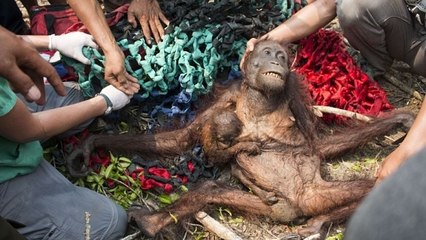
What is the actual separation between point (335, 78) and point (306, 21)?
0.39 metres

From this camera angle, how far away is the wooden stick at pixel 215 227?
8.99 feet

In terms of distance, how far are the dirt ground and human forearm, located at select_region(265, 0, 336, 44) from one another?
2.07 ft

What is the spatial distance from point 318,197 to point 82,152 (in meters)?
→ 1.24

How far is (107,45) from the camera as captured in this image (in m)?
3.08

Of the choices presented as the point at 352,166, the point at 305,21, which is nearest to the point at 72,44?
the point at 305,21

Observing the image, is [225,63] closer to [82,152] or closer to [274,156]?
[274,156]

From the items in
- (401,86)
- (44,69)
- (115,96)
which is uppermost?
(44,69)

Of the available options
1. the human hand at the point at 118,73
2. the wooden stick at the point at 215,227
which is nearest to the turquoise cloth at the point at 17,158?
the human hand at the point at 118,73

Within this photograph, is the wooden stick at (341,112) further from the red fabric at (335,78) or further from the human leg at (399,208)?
the human leg at (399,208)

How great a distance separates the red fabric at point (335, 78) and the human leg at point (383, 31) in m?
0.14

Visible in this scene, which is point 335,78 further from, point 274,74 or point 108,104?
point 108,104

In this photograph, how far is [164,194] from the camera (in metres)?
3.04

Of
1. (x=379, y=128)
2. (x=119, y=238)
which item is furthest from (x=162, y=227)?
(x=379, y=128)

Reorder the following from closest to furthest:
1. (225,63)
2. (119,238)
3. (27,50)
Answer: (27,50)
(119,238)
(225,63)
